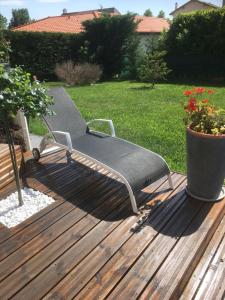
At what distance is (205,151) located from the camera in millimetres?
2963

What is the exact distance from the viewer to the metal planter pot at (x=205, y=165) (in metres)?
2.93

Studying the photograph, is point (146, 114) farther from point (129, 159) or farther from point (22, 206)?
point (22, 206)

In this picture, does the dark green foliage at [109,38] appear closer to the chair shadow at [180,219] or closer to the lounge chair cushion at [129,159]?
the lounge chair cushion at [129,159]

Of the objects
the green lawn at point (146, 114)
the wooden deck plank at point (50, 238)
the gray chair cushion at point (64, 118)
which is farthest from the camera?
the green lawn at point (146, 114)

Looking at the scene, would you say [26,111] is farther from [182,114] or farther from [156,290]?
[182,114]

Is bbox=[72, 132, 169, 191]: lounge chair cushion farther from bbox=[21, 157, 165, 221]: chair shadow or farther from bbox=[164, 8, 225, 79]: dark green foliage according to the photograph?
bbox=[164, 8, 225, 79]: dark green foliage

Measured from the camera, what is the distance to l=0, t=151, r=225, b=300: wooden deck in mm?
2152

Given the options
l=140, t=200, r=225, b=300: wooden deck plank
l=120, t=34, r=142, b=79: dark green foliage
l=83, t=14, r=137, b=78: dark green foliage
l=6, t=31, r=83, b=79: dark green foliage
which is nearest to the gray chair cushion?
l=140, t=200, r=225, b=300: wooden deck plank

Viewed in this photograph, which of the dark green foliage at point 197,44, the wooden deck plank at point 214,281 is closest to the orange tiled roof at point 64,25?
the dark green foliage at point 197,44

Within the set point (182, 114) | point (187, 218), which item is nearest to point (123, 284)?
point (187, 218)

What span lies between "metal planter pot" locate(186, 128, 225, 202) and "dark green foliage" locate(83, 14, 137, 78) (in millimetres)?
13898

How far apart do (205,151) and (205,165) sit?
16 centimetres

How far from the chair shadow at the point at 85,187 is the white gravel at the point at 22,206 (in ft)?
0.63

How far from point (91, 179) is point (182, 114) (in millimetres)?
4068
